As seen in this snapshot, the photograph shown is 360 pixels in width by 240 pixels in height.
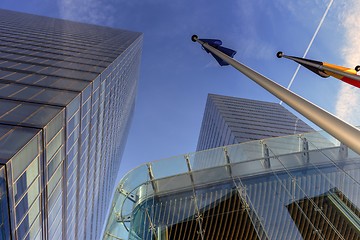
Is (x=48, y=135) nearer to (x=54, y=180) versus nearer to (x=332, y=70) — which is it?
(x=54, y=180)

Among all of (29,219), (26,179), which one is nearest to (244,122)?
(29,219)

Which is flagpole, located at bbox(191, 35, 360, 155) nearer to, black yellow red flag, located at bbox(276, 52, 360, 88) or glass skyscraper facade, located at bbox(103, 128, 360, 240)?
black yellow red flag, located at bbox(276, 52, 360, 88)

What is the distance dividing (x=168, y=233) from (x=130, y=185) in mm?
2587

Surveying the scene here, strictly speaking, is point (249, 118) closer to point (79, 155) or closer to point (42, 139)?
point (79, 155)

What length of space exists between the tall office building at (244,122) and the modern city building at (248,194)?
48125mm

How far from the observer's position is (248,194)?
508 inches

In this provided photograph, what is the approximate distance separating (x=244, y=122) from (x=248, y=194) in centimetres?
6182

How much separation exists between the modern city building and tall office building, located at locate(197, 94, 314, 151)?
158 feet

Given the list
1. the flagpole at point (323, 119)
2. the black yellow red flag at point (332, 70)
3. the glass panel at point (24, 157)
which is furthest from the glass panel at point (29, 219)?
the flagpole at point (323, 119)

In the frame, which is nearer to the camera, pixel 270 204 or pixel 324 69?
pixel 324 69

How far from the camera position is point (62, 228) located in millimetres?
32656

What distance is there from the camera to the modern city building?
11117 mm

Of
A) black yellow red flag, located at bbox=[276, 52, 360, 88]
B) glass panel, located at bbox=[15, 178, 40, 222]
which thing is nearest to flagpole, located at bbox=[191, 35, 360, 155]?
black yellow red flag, located at bbox=[276, 52, 360, 88]

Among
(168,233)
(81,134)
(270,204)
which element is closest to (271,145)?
(270,204)
